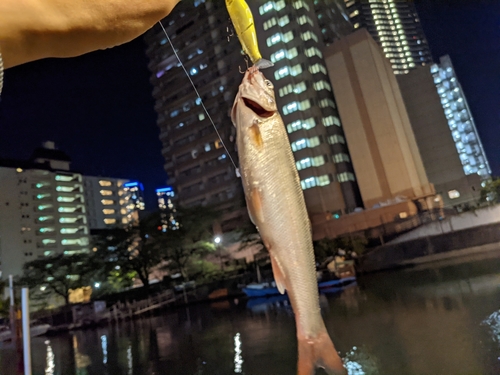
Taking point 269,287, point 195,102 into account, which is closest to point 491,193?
point 269,287

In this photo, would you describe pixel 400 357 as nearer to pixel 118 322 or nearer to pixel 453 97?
pixel 118 322

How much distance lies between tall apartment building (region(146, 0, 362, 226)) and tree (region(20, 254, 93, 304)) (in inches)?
464

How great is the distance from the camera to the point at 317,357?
1.36 meters

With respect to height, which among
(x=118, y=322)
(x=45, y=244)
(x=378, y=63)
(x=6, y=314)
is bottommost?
(x=118, y=322)

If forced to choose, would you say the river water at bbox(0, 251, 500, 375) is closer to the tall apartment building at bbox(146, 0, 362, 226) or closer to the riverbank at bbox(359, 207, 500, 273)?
the riverbank at bbox(359, 207, 500, 273)

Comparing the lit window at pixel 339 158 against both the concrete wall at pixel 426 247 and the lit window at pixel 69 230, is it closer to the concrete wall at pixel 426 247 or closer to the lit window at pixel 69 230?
the concrete wall at pixel 426 247

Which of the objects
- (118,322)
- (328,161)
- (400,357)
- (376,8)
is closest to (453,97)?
(328,161)

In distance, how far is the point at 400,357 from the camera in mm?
4957

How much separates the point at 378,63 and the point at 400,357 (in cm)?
2753

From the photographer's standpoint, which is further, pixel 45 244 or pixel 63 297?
pixel 45 244

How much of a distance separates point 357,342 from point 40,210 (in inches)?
1073

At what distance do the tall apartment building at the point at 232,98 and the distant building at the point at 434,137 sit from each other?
29.6ft

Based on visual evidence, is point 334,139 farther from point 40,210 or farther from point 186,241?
point 40,210

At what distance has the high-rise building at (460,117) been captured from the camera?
3885cm
